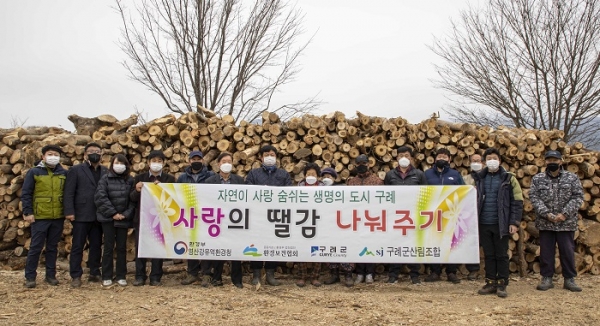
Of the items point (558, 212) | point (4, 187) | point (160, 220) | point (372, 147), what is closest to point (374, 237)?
point (372, 147)

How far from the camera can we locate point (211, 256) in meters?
5.99

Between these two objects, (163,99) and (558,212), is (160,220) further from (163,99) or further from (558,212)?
(163,99)

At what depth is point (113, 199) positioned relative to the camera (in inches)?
238

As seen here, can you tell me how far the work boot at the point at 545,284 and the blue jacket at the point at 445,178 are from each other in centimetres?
158

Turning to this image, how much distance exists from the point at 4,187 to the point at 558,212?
313 inches

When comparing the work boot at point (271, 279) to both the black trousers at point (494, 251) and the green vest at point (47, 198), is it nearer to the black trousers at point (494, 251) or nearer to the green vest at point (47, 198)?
the black trousers at point (494, 251)

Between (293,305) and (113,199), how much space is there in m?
2.68

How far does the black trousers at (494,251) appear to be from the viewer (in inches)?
Result: 224

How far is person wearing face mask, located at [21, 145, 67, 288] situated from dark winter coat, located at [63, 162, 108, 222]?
166 millimetres

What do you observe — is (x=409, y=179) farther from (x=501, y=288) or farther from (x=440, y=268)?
(x=501, y=288)

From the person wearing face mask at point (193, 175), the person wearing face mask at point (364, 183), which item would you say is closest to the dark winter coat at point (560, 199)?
the person wearing face mask at point (364, 183)

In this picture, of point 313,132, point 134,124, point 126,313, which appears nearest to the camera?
point 126,313

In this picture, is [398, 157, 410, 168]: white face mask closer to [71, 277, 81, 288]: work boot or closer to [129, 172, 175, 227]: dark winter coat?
[129, 172, 175, 227]: dark winter coat

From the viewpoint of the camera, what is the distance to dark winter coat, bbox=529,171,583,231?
589 cm
